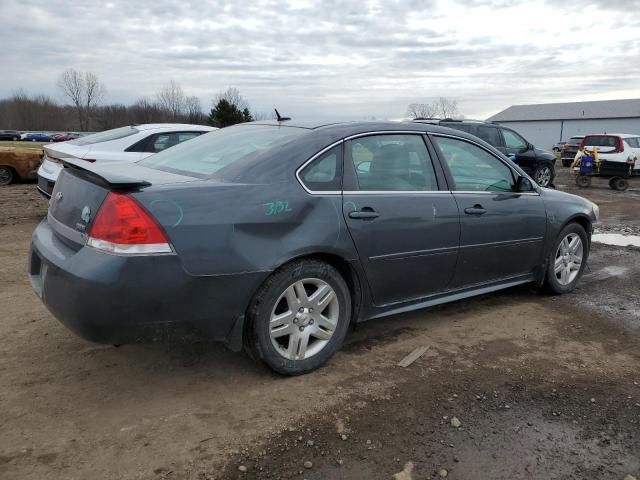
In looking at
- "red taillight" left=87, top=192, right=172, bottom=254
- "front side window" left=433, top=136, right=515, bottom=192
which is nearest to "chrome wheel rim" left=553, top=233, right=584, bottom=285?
"front side window" left=433, top=136, right=515, bottom=192

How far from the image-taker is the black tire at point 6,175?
1299 cm

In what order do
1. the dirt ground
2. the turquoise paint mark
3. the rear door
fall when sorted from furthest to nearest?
the rear door
the turquoise paint mark
the dirt ground

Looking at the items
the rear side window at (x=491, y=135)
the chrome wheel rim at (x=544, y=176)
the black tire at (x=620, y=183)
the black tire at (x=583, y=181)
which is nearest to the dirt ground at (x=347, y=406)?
the rear side window at (x=491, y=135)

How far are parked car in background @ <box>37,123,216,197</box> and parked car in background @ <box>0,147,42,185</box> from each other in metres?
5.65

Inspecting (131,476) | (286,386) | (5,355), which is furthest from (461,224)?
(5,355)

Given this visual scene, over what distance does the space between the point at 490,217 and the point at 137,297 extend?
108 inches

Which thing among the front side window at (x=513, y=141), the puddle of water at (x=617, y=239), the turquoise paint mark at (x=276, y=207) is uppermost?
the front side window at (x=513, y=141)

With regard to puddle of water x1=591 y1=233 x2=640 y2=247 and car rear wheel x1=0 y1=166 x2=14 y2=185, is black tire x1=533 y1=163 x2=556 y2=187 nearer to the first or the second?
puddle of water x1=591 y1=233 x2=640 y2=247

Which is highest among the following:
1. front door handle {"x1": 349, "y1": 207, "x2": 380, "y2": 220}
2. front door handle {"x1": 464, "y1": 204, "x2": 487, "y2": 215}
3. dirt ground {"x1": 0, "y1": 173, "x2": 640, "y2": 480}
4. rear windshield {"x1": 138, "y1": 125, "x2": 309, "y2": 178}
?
rear windshield {"x1": 138, "y1": 125, "x2": 309, "y2": 178}

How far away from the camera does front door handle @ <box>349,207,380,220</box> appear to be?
3473 millimetres

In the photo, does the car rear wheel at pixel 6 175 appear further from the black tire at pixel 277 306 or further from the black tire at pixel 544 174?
the black tire at pixel 544 174

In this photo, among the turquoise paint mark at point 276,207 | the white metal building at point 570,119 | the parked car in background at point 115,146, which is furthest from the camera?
the white metal building at point 570,119

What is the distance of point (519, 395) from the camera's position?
127 inches

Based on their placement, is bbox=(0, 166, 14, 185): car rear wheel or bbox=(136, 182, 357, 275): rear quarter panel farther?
bbox=(0, 166, 14, 185): car rear wheel
